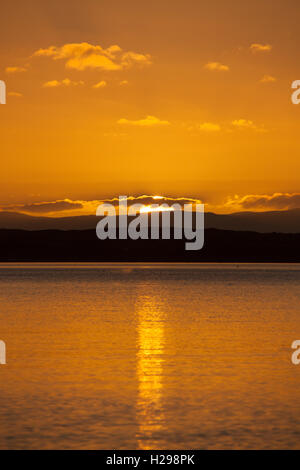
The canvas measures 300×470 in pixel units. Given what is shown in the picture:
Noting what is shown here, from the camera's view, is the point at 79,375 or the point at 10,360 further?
the point at 10,360

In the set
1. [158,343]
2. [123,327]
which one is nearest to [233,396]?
[158,343]

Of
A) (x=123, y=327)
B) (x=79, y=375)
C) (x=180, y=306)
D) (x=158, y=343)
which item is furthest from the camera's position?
(x=180, y=306)

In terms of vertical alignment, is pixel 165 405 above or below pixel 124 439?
above

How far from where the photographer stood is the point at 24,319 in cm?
4766

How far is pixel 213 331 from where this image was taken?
3984cm

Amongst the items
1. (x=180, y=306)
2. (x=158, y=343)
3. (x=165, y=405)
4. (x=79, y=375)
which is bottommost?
(x=165, y=405)

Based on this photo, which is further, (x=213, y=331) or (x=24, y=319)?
(x=24, y=319)

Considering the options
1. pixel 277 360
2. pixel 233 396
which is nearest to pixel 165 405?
pixel 233 396

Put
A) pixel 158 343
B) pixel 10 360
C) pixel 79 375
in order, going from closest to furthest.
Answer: pixel 79 375, pixel 10 360, pixel 158 343

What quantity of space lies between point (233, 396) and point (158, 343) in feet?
45.4

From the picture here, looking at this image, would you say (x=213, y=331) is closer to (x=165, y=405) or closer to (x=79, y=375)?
(x=79, y=375)
